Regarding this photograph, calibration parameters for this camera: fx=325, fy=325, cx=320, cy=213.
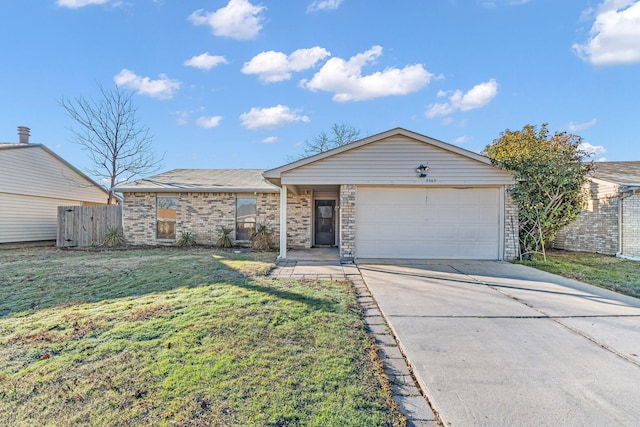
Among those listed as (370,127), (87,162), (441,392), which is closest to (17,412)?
(441,392)

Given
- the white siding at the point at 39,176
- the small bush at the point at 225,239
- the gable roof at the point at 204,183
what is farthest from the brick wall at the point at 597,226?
the white siding at the point at 39,176

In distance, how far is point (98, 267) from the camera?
26.0ft

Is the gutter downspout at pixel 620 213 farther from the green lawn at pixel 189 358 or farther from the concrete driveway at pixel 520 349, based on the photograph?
the green lawn at pixel 189 358

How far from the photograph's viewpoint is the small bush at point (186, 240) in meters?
12.8

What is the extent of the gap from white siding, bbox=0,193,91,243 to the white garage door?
1584 centimetres

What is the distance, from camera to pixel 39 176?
16.1 m

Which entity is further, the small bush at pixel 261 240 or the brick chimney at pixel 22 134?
the brick chimney at pixel 22 134

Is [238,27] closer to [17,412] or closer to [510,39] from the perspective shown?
[510,39]

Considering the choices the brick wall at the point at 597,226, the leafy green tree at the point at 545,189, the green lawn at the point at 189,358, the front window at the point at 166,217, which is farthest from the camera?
the front window at the point at 166,217

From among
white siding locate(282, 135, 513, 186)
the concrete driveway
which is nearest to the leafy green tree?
white siding locate(282, 135, 513, 186)

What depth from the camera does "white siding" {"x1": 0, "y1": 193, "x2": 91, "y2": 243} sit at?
14484 millimetres

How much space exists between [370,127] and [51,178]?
23395mm

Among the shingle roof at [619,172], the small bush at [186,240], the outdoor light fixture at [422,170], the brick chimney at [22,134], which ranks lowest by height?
the small bush at [186,240]

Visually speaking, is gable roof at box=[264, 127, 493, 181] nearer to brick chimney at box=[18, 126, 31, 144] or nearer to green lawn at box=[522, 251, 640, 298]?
green lawn at box=[522, 251, 640, 298]
